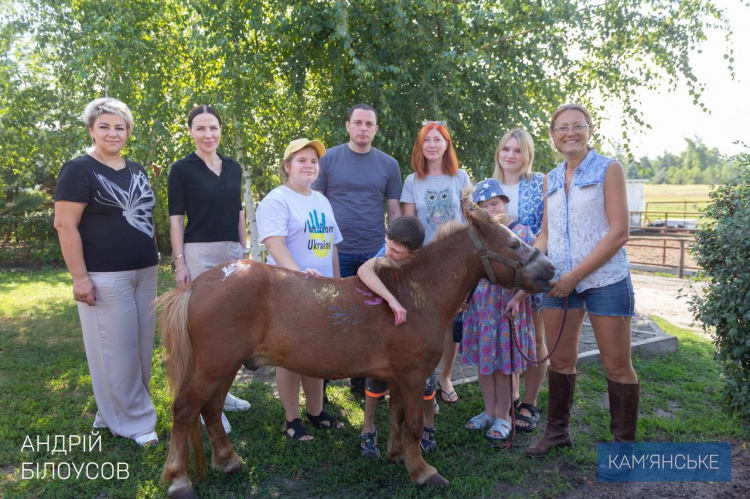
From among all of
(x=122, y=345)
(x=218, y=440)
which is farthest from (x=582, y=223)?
(x=122, y=345)

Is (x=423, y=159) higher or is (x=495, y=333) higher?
(x=423, y=159)

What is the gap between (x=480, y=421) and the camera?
14.0ft

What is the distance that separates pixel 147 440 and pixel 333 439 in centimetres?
153

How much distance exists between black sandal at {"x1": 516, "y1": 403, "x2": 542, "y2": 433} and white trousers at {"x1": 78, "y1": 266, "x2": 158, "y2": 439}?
326cm

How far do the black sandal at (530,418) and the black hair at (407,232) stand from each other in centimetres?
203

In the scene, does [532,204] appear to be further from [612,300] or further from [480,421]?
[480,421]

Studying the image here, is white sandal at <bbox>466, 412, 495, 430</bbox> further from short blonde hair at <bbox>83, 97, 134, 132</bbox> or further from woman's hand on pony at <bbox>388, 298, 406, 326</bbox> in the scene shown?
short blonde hair at <bbox>83, 97, 134, 132</bbox>

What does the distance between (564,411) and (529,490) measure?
78 cm

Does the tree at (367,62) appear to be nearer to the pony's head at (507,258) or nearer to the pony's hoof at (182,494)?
the pony's head at (507,258)

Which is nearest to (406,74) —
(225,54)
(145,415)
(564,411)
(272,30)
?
(272,30)

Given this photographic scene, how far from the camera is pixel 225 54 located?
736cm

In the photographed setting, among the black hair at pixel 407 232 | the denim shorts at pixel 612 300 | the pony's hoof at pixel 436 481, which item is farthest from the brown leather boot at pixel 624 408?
the black hair at pixel 407 232

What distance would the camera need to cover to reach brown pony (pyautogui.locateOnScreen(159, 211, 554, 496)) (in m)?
3.14

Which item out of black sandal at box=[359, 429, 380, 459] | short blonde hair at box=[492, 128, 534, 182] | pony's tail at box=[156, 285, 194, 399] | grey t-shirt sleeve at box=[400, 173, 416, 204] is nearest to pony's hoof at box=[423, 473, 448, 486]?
black sandal at box=[359, 429, 380, 459]
